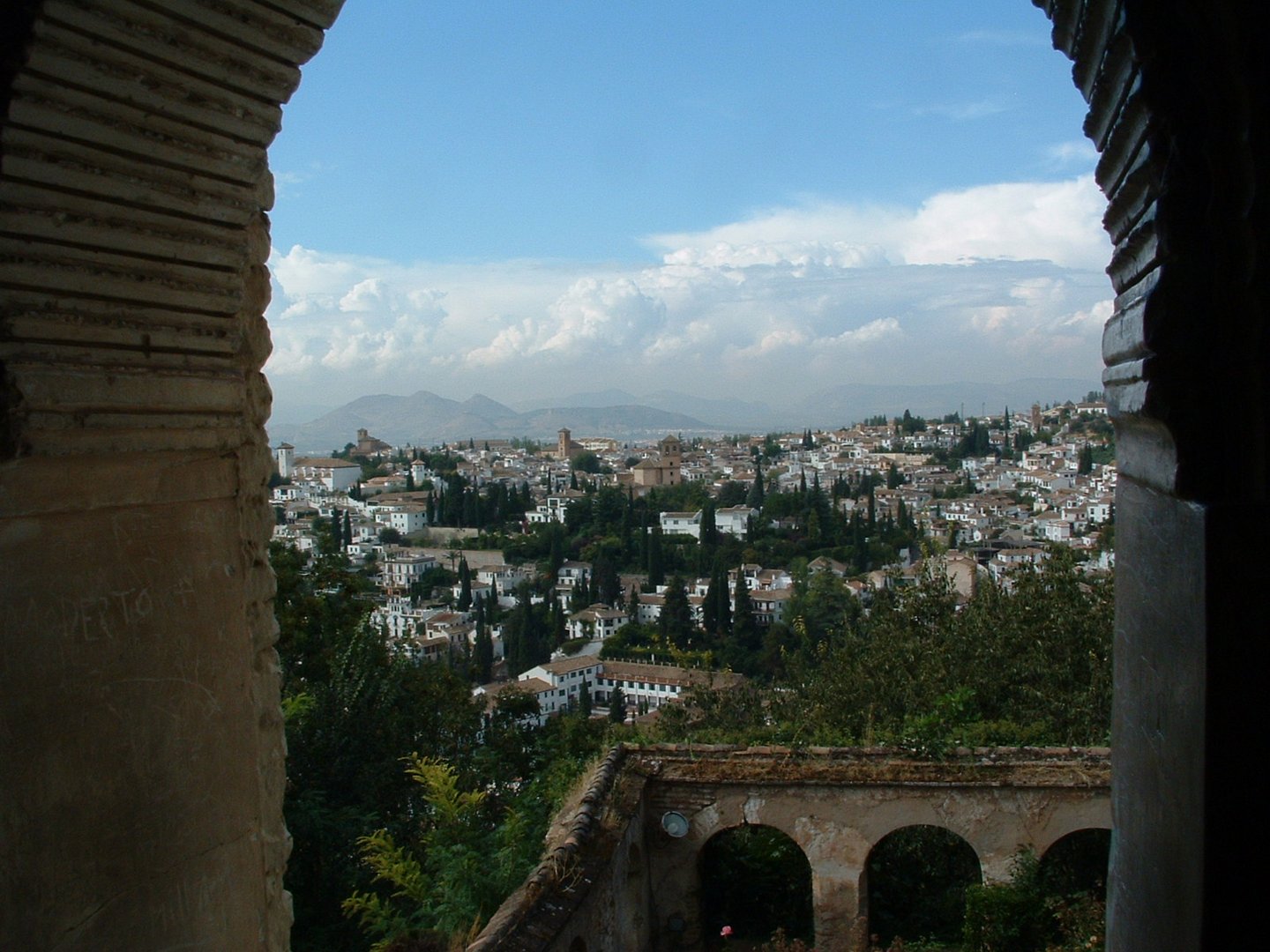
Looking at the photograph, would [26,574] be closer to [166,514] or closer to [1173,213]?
[166,514]

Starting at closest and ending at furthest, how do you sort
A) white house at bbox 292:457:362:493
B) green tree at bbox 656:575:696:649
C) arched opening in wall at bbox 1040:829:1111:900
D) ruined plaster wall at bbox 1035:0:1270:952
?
ruined plaster wall at bbox 1035:0:1270:952 < arched opening in wall at bbox 1040:829:1111:900 < green tree at bbox 656:575:696:649 < white house at bbox 292:457:362:493

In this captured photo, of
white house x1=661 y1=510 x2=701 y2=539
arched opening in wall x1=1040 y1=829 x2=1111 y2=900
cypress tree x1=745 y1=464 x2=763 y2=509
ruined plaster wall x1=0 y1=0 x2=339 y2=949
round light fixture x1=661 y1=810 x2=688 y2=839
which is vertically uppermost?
ruined plaster wall x1=0 y1=0 x2=339 y2=949

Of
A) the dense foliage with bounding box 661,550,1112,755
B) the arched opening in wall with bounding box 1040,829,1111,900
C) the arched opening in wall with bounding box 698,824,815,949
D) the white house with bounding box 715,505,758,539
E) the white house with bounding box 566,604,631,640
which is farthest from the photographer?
the white house with bounding box 715,505,758,539

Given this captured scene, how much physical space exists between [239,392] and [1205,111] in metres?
1.87

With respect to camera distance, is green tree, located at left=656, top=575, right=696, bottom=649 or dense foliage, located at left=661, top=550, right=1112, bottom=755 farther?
green tree, located at left=656, top=575, right=696, bottom=649

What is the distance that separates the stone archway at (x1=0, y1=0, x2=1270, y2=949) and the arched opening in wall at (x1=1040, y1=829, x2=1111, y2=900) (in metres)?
6.33

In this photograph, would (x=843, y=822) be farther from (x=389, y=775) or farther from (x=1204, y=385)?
(x=1204, y=385)

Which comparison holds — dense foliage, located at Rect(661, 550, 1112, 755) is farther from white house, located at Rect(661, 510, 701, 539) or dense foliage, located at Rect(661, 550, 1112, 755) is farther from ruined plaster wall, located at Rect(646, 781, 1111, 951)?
white house, located at Rect(661, 510, 701, 539)

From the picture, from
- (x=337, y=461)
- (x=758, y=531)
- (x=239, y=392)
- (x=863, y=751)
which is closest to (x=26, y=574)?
(x=239, y=392)

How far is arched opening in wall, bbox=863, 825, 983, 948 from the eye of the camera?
7684 mm

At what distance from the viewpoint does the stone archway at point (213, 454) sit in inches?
51.9

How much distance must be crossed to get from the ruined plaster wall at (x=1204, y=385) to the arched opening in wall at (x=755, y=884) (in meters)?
6.95

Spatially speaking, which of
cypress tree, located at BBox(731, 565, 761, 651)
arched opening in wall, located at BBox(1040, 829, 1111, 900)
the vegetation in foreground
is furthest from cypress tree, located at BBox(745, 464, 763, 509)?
arched opening in wall, located at BBox(1040, 829, 1111, 900)

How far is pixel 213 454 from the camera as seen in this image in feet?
7.01
